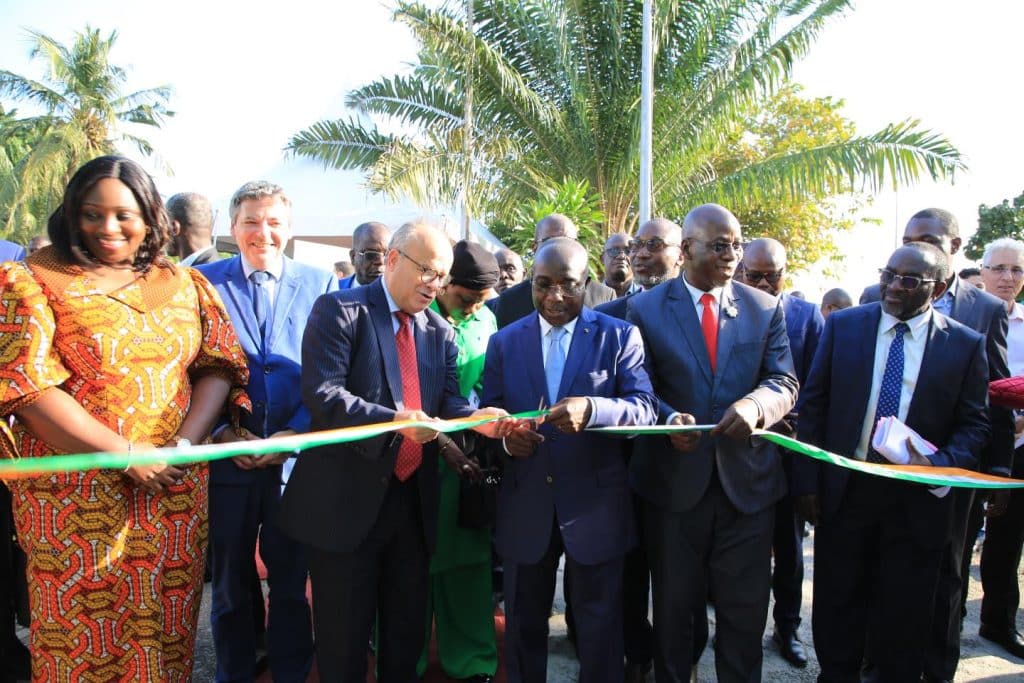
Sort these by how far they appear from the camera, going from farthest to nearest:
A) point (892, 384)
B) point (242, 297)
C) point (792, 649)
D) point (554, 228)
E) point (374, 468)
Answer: point (554, 228)
point (792, 649)
point (242, 297)
point (892, 384)
point (374, 468)

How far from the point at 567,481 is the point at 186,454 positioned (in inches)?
63.5

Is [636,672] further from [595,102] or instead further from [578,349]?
[595,102]

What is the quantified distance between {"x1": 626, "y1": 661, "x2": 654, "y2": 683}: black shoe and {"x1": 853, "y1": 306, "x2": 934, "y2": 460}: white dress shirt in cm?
164

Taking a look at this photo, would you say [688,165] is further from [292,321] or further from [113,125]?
[113,125]

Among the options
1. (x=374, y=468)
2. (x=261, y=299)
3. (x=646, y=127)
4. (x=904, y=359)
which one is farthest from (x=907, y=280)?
(x=646, y=127)

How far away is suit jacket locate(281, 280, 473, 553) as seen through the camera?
2.89 meters

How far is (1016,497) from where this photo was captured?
444cm

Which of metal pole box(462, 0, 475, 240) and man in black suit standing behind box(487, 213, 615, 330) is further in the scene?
metal pole box(462, 0, 475, 240)

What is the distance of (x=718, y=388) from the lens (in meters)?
3.28

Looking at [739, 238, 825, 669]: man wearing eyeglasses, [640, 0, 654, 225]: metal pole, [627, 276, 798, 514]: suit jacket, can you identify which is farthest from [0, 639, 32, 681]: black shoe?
[640, 0, 654, 225]: metal pole

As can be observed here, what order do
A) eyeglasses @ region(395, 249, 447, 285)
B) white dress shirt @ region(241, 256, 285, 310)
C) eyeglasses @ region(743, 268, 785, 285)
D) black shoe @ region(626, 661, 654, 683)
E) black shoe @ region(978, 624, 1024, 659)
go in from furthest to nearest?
eyeglasses @ region(743, 268, 785, 285) → black shoe @ region(978, 624, 1024, 659) → black shoe @ region(626, 661, 654, 683) → white dress shirt @ region(241, 256, 285, 310) → eyeglasses @ region(395, 249, 447, 285)

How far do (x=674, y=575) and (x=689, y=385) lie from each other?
2.92 feet

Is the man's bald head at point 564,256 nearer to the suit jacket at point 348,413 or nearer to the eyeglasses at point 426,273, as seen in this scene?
the eyeglasses at point 426,273

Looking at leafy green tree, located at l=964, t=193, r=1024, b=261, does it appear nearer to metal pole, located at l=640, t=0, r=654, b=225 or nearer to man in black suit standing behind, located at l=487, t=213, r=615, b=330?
metal pole, located at l=640, t=0, r=654, b=225
